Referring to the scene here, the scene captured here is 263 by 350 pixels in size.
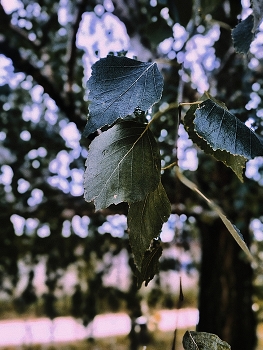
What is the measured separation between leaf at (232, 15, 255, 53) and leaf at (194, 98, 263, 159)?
14 cm

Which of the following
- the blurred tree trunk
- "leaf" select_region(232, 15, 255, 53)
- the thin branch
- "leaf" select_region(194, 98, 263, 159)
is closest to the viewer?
"leaf" select_region(194, 98, 263, 159)

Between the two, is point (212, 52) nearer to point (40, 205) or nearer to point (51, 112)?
point (51, 112)

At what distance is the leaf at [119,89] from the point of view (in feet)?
1.02

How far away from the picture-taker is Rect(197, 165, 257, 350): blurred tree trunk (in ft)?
4.56

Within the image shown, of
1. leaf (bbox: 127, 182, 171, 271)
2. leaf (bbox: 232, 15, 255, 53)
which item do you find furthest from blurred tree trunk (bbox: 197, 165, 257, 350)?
leaf (bbox: 127, 182, 171, 271)

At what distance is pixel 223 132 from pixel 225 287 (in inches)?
48.4

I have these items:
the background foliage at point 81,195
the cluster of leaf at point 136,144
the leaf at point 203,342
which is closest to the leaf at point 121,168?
the cluster of leaf at point 136,144

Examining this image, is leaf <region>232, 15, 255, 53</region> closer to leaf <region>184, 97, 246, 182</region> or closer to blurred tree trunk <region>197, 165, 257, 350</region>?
leaf <region>184, 97, 246, 182</region>

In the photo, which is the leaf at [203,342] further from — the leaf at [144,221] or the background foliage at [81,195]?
the background foliage at [81,195]

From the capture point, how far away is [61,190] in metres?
1.31

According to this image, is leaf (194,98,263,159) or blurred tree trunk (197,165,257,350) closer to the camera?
leaf (194,98,263,159)

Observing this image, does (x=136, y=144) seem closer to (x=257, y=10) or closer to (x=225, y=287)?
(x=257, y=10)

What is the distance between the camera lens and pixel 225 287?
1438mm

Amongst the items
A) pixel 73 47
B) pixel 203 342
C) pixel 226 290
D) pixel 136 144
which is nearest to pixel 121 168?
pixel 136 144
